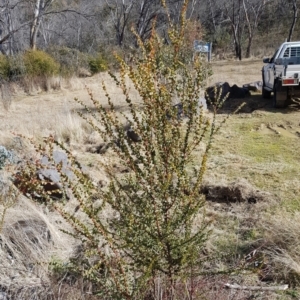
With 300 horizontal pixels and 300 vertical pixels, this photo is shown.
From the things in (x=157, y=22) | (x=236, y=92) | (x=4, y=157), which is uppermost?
(x=157, y=22)

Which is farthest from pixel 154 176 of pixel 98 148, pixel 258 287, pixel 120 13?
pixel 120 13

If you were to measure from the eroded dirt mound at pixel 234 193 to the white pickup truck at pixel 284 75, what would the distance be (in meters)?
4.37

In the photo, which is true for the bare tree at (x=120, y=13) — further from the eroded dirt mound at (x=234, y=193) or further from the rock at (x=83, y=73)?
the eroded dirt mound at (x=234, y=193)

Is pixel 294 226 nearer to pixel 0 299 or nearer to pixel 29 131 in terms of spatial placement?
pixel 0 299

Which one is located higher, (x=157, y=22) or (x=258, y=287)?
(x=157, y=22)

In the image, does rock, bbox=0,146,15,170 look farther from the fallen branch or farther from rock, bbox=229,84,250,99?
rock, bbox=229,84,250,99

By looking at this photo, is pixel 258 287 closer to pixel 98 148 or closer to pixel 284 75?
pixel 98 148

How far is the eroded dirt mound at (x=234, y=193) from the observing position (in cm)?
444

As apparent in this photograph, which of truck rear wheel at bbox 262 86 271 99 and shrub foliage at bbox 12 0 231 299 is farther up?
shrub foliage at bbox 12 0 231 299

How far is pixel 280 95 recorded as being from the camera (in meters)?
9.00

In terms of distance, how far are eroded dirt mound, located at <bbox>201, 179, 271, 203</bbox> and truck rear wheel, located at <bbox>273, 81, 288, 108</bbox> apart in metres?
4.81

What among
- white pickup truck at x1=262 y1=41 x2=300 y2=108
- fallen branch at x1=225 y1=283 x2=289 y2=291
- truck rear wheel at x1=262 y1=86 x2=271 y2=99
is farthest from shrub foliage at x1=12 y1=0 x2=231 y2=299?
truck rear wheel at x1=262 y1=86 x2=271 y2=99

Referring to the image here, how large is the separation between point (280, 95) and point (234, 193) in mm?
5233

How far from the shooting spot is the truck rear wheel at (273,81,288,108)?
8.83 meters
